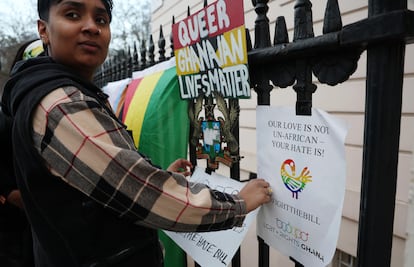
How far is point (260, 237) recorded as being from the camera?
1324 millimetres

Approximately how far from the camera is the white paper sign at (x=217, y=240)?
1361 mm

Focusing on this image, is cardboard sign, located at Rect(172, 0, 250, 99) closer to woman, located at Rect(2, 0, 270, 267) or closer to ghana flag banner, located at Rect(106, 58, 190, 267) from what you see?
ghana flag banner, located at Rect(106, 58, 190, 267)

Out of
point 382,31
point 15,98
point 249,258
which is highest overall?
point 382,31

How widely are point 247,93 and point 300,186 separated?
407 millimetres

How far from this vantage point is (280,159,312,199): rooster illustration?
3.46ft

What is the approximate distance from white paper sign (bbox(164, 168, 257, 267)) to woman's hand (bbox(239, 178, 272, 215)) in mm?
132

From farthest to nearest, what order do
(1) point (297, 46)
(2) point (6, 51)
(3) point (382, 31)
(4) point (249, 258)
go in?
(2) point (6, 51) → (4) point (249, 258) → (1) point (297, 46) → (3) point (382, 31)

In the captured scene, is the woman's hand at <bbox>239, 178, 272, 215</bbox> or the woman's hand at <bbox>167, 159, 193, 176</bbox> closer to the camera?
the woman's hand at <bbox>239, 178, 272, 215</bbox>

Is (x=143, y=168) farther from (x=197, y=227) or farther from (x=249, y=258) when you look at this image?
(x=249, y=258)

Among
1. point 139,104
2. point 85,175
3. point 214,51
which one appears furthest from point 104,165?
point 139,104

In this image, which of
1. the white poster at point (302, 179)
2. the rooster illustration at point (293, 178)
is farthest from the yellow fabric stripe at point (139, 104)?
the rooster illustration at point (293, 178)

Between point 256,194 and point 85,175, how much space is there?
0.61 m

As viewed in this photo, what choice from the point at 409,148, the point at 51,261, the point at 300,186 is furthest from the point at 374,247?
the point at 409,148

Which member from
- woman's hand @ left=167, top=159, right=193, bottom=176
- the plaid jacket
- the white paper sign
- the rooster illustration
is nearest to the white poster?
the rooster illustration
